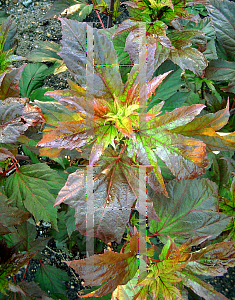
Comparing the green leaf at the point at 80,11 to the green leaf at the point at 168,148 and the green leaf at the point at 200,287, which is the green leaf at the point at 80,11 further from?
the green leaf at the point at 200,287

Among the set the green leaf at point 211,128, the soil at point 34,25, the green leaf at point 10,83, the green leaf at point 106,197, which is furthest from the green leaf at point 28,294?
the soil at point 34,25

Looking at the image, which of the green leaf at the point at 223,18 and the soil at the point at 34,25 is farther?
the soil at the point at 34,25

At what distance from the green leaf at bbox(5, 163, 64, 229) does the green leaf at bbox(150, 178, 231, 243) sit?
35 cm

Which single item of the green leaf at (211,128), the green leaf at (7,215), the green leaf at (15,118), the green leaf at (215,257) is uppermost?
the green leaf at (15,118)

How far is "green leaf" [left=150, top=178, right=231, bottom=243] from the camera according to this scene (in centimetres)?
78

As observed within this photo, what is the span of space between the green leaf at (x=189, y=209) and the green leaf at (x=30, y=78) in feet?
2.28

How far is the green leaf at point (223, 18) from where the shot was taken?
919mm

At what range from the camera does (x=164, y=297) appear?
60cm

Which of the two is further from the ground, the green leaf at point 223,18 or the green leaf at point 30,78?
the green leaf at point 223,18

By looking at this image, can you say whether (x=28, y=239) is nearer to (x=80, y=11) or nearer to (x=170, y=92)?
(x=170, y=92)

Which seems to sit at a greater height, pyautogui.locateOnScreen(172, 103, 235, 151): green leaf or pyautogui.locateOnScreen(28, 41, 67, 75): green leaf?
pyautogui.locateOnScreen(28, 41, 67, 75): green leaf

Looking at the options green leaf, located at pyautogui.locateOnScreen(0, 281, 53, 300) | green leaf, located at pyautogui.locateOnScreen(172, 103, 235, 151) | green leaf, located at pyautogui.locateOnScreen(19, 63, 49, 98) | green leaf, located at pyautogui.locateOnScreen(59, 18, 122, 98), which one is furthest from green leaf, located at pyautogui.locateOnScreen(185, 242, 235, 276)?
green leaf, located at pyautogui.locateOnScreen(19, 63, 49, 98)

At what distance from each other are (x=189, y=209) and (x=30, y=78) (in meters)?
0.84

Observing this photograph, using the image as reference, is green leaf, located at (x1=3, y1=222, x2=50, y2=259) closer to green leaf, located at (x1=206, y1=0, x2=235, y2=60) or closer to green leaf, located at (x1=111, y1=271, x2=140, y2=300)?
green leaf, located at (x1=111, y1=271, x2=140, y2=300)
